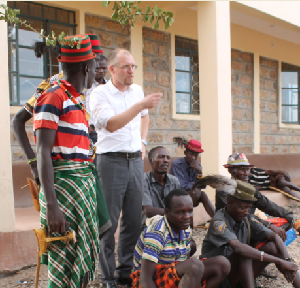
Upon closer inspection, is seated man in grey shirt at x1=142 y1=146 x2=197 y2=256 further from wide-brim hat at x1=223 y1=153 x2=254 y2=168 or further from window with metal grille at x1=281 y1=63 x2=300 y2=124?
window with metal grille at x1=281 y1=63 x2=300 y2=124

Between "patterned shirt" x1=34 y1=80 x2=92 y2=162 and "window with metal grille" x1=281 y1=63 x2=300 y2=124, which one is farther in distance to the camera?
"window with metal grille" x1=281 y1=63 x2=300 y2=124

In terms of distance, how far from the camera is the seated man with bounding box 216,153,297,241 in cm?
349

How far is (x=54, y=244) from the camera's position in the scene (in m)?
1.96

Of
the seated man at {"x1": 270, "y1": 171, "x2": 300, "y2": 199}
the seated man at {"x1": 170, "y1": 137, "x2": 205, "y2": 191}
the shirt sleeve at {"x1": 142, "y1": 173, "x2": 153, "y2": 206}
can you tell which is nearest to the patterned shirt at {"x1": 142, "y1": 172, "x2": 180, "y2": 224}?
the shirt sleeve at {"x1": 142, "y1": 173, "x2": 153, "y2": 206}

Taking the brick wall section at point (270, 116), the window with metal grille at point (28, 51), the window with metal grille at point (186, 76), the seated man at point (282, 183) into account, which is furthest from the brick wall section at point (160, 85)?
the brick wall section at point (270, 116)

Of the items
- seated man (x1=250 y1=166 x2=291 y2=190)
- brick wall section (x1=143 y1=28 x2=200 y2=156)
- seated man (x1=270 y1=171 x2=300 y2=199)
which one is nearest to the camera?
seated man (x1=250 y1=166 x2=291 y2=190)

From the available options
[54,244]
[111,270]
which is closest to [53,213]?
[54,244]

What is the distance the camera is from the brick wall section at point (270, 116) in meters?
8.85

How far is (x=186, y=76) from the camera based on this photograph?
24.0 feet

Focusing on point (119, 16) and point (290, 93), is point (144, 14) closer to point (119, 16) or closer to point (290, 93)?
point (119, 16)

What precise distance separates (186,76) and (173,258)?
5.26 metres

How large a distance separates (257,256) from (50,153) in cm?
175

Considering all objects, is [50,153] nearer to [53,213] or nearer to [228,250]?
[53,213]

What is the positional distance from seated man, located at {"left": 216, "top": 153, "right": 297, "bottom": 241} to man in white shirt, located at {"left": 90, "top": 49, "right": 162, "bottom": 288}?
90 cm
